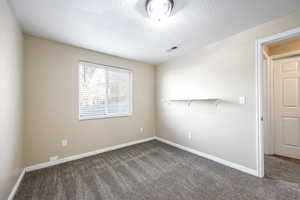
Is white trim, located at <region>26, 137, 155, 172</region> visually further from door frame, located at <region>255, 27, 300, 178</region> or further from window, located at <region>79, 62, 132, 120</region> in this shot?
door frame, located at <region>255, 27, 300, 178</region>

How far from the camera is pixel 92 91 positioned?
2777mm

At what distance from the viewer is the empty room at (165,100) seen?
59.6 inches

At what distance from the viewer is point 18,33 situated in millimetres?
1770

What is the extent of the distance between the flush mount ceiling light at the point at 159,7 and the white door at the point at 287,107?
9.01 feet

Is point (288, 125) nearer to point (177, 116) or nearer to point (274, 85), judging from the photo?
point (274, 85)

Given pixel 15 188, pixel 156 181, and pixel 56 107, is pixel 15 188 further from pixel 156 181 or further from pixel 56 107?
pixel 156 181

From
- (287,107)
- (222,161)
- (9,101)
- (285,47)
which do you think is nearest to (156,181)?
(222,161)

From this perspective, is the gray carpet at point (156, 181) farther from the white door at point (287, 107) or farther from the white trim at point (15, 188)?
the white door at point (287, 107)

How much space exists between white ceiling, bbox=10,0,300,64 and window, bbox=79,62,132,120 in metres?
0.60

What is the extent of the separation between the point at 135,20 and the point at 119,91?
1.87 meters

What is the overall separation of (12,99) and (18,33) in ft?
3.27

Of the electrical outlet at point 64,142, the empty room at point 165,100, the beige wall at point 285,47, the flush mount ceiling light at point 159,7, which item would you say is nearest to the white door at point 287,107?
the empty room at point 165,100

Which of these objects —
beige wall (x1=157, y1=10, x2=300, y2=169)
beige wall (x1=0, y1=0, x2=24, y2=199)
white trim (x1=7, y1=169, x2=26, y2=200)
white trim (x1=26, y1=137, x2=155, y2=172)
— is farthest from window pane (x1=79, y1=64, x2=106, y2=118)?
beige wall (x1=157, y1=10, x2=300, y2=169)

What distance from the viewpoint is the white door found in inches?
93.9
